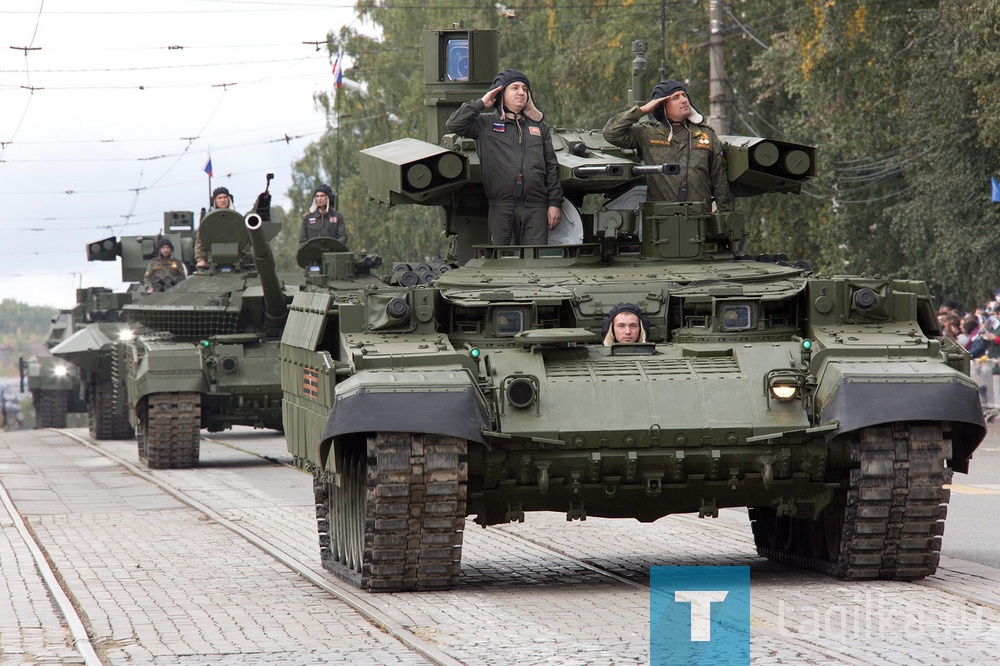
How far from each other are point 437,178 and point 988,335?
1442 cm

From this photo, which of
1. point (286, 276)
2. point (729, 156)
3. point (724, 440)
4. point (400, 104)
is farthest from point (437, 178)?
point (400, 104)

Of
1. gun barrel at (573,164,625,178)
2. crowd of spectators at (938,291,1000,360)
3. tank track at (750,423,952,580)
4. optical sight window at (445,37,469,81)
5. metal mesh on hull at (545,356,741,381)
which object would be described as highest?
optical sight window at (445,37,469,81)

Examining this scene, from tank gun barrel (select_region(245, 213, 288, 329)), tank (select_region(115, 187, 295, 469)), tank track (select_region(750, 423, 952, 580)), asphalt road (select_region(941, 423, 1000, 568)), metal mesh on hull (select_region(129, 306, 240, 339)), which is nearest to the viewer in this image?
tank track (select_region(750, 423, 952, 580))

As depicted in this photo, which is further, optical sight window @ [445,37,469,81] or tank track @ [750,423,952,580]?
optical sight window @ [445,37,469,81]

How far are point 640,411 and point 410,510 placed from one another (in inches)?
57.5

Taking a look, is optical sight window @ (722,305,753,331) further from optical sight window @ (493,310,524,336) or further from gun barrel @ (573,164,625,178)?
gun barrel @ (573,164,625,178)

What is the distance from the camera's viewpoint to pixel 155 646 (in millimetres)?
8992

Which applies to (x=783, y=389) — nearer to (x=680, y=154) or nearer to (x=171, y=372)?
(x=680, y=154)

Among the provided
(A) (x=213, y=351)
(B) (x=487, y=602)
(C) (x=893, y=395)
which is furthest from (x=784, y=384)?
(A) (x=213, y=351)

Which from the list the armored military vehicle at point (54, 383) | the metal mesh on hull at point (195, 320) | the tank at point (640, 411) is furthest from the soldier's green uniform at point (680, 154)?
the armored military vehicle at point (54, 383)

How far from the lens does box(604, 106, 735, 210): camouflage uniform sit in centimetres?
1306

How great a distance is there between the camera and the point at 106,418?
29219 mm

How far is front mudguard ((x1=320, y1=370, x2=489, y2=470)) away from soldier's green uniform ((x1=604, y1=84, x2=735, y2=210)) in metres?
3.47

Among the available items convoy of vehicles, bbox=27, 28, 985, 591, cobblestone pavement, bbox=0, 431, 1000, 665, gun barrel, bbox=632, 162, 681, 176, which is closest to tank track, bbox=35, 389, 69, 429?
cobblestone pavement, bbox=0, 431, 1000, 665
